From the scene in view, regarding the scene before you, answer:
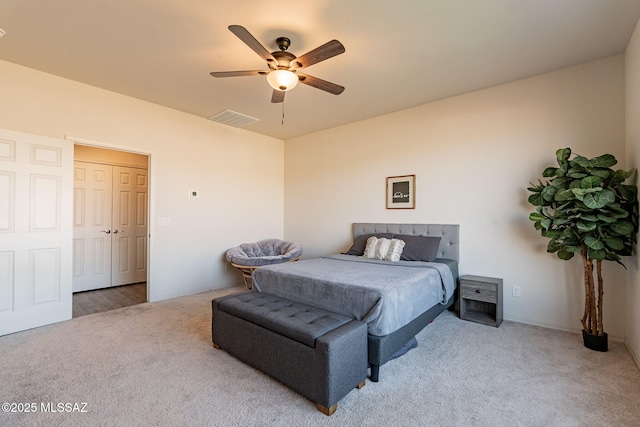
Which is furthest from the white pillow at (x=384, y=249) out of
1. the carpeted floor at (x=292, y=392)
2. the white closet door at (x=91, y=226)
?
the white closet door at (x=91, y=226)

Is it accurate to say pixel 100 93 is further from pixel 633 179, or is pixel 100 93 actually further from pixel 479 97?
pixel 633 179

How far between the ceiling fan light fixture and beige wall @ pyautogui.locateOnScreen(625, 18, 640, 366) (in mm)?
2762

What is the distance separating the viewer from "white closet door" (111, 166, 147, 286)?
5.24 meters

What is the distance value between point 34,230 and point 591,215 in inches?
211

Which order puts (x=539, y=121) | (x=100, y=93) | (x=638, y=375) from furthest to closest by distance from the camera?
1. (x=100, y=93)
2. (x=539, y=121)
3. (x=638, y=375)

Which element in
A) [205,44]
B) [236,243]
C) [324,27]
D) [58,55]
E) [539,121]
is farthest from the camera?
[236,243]

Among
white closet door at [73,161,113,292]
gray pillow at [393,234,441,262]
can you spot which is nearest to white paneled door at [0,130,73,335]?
white closet door at [73,161,113,292]

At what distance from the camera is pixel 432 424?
1.75 meters

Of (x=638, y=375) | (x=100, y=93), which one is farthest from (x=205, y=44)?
(x=638, y=375)

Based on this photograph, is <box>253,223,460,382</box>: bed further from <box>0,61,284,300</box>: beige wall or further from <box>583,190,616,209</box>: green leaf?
<box>0,61,284,300</box>: beige wall

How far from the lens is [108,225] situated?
5156 mm

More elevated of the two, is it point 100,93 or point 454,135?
point 100,93

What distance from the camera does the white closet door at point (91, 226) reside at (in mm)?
4824

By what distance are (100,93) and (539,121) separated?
5.12 metres
